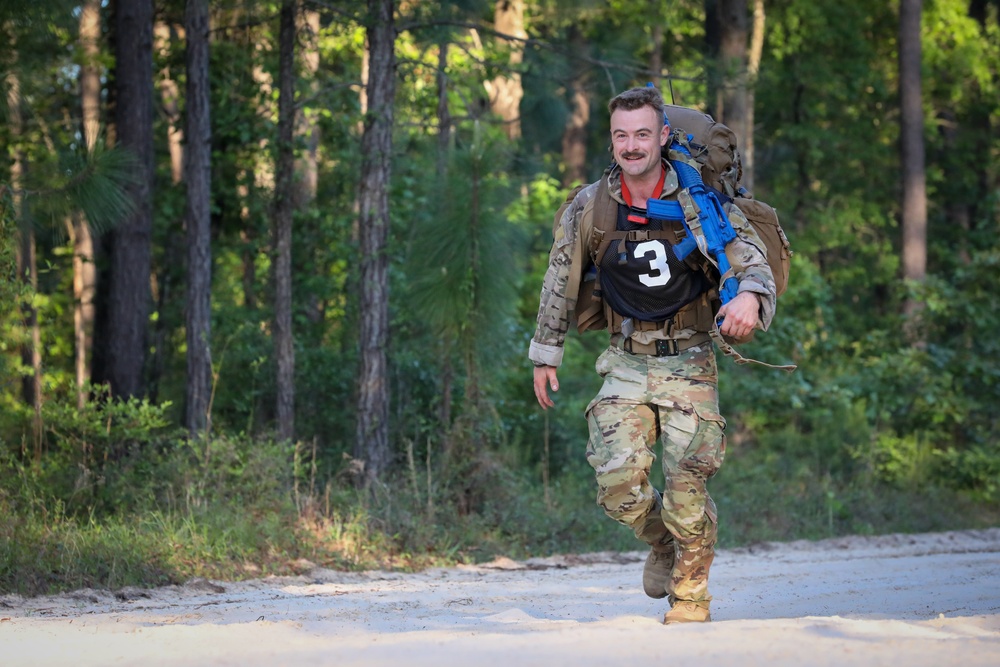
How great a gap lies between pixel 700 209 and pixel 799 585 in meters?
3.49

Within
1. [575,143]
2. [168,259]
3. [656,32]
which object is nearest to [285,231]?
[168,259]

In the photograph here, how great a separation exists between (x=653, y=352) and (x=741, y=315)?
0.64 meters

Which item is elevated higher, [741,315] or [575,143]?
[575,143]

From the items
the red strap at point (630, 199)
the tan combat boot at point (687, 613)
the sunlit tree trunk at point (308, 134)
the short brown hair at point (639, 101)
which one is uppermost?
the sunlit tree trunk at point (308, 134)

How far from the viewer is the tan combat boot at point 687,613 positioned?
5.30 metres

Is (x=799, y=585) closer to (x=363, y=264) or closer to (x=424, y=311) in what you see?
(x=424, y=311)

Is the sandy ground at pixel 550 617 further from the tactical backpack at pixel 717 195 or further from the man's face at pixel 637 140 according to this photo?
Result: the man's face at pixel 637 140

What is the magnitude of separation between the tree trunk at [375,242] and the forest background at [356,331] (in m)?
0.03

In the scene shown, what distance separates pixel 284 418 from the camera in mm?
11938

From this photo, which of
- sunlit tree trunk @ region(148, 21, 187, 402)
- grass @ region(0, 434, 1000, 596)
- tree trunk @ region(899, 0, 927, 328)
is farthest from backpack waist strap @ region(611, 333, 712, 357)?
tree trunk @ region(899, 0, 927, 328)

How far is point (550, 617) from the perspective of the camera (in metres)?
5.96

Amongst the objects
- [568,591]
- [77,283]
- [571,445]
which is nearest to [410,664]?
[568,591]

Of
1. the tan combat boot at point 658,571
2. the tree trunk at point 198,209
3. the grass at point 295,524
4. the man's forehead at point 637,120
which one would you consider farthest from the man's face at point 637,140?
the tree trunk at point 198,209

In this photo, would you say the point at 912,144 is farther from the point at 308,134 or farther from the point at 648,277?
the point at 648,277
